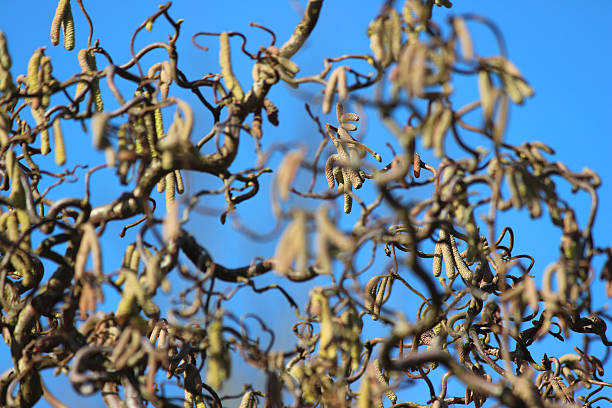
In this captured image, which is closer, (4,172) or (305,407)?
(305,407)

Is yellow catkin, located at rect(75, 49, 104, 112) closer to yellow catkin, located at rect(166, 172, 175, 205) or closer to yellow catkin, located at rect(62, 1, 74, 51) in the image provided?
yellow catkin, located at rect(62, 1, 74, 51)

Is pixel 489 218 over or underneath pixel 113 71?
underneath

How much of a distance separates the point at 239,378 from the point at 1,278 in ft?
4.23

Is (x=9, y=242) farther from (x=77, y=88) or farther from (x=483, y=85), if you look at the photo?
(x=483, y=85)

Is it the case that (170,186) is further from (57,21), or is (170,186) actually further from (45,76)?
(57,21)

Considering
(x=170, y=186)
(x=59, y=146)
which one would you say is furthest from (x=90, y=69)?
(x=59, y=146)

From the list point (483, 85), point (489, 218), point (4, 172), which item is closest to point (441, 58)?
point (483, 85)

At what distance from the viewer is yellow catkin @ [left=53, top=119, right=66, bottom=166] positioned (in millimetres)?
1961

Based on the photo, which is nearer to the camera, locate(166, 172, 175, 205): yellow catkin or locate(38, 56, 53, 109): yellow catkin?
locate(38, 56, 53, 109): yellow catkin

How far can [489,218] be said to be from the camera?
1761mm

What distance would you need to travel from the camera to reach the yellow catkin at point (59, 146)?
1961mm

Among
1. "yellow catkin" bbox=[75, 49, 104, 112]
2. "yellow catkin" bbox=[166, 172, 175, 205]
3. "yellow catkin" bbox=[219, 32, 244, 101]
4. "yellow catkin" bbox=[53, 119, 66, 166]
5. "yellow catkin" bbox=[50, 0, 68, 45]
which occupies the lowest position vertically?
"yellow catkin" bbox=[53, 119, 66, 166]

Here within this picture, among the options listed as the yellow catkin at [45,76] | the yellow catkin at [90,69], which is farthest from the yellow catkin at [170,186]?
the yellow catkin at [45,76]

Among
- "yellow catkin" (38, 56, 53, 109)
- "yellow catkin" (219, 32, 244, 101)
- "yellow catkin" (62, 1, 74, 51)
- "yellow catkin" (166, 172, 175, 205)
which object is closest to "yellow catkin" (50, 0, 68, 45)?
"yellow catkin" (62, 1, 74, 51)
